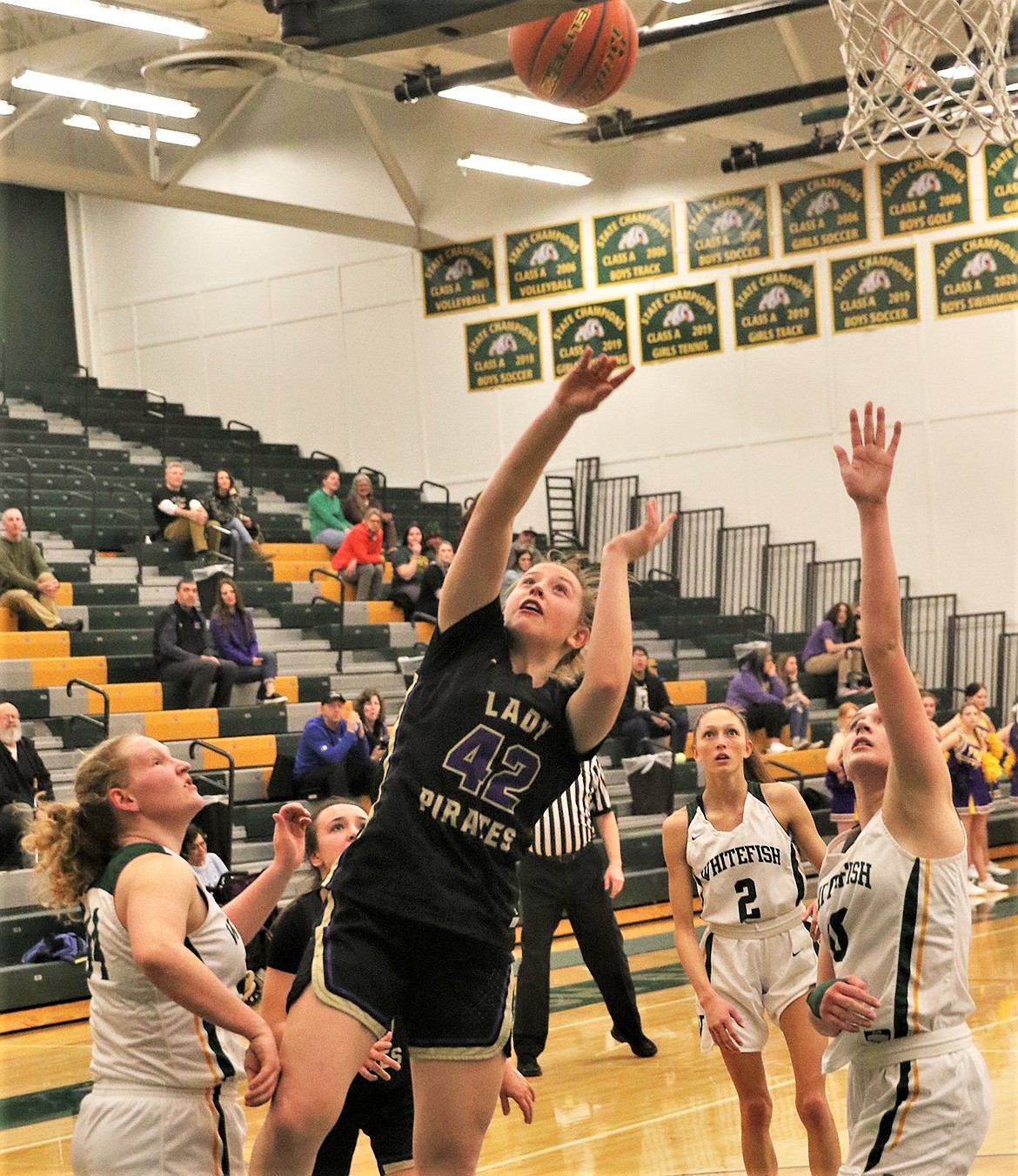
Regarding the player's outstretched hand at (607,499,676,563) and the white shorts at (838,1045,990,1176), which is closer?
the white shorts at (838,1045,990,1176)

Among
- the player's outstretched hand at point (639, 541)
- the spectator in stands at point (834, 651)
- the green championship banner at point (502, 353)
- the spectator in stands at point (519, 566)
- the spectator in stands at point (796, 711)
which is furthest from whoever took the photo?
the green championship banner at point (502, 353)

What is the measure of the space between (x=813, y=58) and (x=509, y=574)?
20.5ft

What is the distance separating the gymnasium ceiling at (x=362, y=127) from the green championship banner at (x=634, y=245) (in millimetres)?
248

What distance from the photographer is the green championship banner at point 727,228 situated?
18.4 m

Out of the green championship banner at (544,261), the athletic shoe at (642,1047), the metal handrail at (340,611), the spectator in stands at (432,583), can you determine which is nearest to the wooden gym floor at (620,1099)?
the athletic shoe at (642,1047)

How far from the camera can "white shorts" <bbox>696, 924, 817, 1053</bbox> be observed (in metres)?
4.77

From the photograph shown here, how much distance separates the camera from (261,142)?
69.5ft

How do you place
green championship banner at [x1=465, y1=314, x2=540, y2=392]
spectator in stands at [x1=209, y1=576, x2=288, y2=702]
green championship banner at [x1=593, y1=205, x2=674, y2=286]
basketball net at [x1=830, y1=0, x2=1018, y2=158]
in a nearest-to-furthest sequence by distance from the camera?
1. basketball net at [x1=830, y1=0, x2=1018, y2=158]
2. spectator in stands at [x1=209, y1=576, x2=288, y2=702]
3. green championship banner at [x1=593, y1=205, x2=674, y2=286]
4. green championship banner at [x1=465, y1=314, x2=540, y2=392]

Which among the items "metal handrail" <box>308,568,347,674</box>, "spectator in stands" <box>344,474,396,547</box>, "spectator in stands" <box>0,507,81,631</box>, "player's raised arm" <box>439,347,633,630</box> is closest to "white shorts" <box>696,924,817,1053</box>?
"player's raised arm" <box>439,347,633,630</box>

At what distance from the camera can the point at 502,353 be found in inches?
789

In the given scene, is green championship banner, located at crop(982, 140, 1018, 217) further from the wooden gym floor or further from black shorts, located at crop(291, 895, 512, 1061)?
black shorts, located at crop(291, 895, 512, 1061)

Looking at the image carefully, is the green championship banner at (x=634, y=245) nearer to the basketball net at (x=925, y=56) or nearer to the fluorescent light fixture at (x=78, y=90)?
the fluorescent light fixture at (x=78, y=90)

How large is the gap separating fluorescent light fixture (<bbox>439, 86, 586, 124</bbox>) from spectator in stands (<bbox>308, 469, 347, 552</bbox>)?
4175 mm

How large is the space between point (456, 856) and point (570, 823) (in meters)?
4.25
